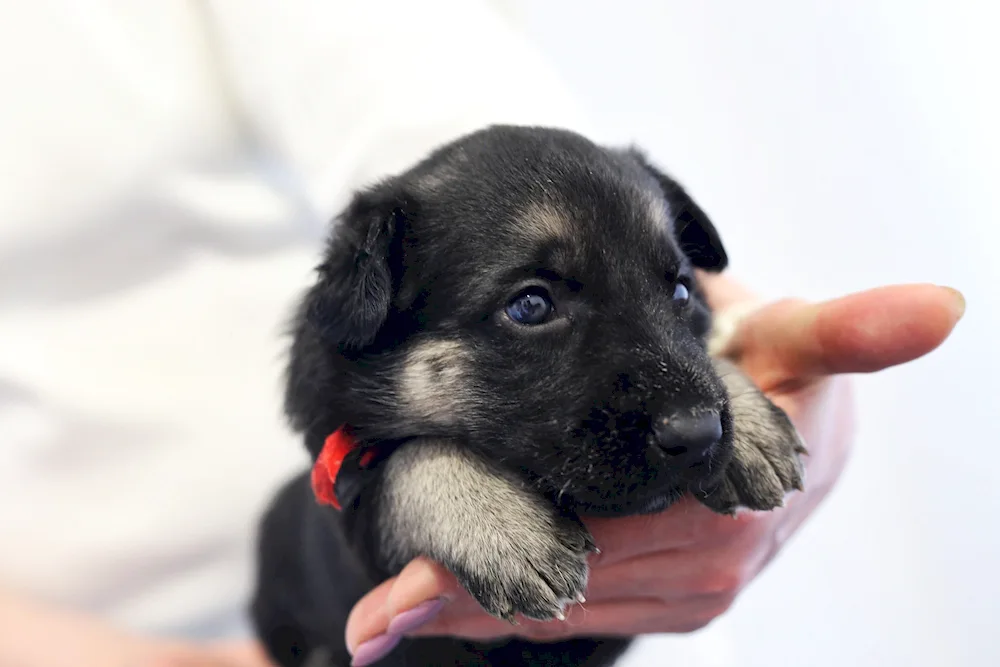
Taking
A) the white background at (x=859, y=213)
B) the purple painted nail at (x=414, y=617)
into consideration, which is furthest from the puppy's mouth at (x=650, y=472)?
the white background at (x=859, y=213)

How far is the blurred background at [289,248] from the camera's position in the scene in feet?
7.75

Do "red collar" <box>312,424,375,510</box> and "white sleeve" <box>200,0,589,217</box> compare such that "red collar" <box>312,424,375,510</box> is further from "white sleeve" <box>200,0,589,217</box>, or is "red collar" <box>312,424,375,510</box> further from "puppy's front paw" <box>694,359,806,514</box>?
"white sleeve" <box>200,0,589,217</box>

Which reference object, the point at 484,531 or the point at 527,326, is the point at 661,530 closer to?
the point at 484,531

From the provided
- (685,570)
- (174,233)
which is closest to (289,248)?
(174,233)

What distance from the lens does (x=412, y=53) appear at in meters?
2.55

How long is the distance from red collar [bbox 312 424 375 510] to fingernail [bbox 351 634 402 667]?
0.28 m

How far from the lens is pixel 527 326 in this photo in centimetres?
147

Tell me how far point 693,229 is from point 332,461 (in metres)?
0.98

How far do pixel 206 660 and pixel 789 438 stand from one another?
1893 millimetres

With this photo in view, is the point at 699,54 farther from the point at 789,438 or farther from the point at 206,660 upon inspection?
the point at 206,660

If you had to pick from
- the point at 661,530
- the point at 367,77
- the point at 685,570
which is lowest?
the point at 685,570

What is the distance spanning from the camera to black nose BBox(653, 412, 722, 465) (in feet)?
4.15

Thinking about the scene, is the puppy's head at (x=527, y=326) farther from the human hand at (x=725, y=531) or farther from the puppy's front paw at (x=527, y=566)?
the human hand at (x=725, y=531)

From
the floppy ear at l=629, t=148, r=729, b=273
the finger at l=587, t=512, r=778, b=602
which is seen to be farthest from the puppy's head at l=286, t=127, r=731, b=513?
the finger at l=587, t=512, r=778, b=602
